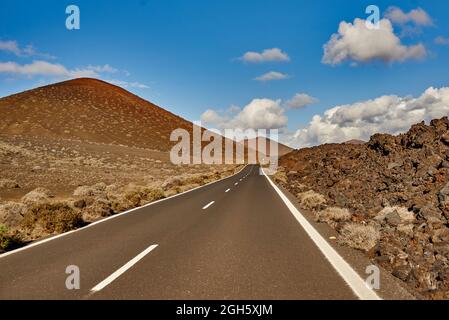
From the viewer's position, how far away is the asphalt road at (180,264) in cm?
497

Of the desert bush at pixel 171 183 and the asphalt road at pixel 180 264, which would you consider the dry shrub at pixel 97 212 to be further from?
the desert bush at pixel 171 183

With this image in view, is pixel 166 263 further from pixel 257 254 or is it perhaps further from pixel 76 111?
pixel 76 111

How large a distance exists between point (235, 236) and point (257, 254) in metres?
1.78

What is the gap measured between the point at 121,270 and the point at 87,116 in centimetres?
9968

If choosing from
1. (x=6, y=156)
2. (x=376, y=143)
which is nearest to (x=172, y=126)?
(x=6, y=156)

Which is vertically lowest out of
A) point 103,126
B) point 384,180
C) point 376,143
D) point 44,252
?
point 44,252

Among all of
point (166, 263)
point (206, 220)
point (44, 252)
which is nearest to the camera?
point (166, 263)

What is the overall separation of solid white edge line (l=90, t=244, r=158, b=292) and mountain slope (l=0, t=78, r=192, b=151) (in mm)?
80959

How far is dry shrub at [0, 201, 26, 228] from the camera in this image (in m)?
12.8

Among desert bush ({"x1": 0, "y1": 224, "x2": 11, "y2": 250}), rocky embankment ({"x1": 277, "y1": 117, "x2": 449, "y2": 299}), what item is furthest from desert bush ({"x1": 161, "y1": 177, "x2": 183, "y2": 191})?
desert bush ({"x1": 0, "y1": 224, "x2": 11, "y2": 250})

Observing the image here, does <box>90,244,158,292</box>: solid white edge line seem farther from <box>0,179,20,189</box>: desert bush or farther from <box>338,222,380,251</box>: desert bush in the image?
<box>0,179,20,189</box>: desert bush

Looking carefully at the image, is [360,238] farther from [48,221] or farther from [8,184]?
[8,184]

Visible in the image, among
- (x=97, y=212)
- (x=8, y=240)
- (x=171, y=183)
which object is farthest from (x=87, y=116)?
(x=8, y=240)

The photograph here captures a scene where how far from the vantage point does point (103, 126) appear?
94875mm
